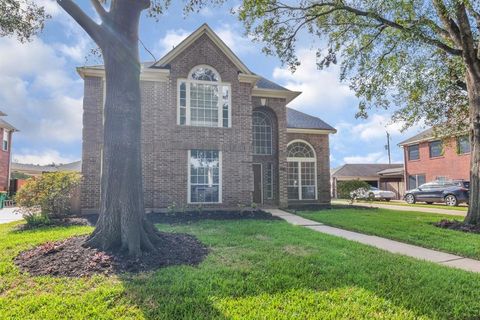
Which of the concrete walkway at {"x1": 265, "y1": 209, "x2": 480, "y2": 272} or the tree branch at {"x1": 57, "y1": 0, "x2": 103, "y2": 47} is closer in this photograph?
the concrete walkway at {"x1": 265, "y1": 209, "x2": 480, "y2": 272}

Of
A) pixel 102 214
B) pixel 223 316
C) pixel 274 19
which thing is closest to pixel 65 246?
pixel 102 214

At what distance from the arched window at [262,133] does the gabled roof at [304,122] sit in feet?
7.89

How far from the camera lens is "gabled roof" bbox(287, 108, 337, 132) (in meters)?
18.8

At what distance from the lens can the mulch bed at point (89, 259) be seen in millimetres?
4801

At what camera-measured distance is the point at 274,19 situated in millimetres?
11820

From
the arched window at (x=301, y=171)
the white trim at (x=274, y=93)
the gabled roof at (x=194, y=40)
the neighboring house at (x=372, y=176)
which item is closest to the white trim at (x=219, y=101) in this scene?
the gabled roof at (x=194, y=40)

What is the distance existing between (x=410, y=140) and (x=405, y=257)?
29.4 m

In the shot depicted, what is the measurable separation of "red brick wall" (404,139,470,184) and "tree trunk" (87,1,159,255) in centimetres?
2504

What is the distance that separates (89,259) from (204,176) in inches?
331

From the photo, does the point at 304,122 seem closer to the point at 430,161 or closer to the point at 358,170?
the point at 430,161

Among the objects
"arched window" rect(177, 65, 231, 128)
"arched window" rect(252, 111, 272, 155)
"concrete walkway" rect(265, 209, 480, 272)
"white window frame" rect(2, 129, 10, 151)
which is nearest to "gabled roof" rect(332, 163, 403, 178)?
"arched window" rect(252, 111, 272, 155)

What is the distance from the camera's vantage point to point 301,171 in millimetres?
18500

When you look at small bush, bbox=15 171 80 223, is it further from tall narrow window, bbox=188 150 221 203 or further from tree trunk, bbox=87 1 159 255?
tree trunk, bbox=87 1 159 255

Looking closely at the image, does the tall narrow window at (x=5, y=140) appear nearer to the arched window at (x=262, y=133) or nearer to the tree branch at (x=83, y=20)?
the arched window at (x=262, y=133)
